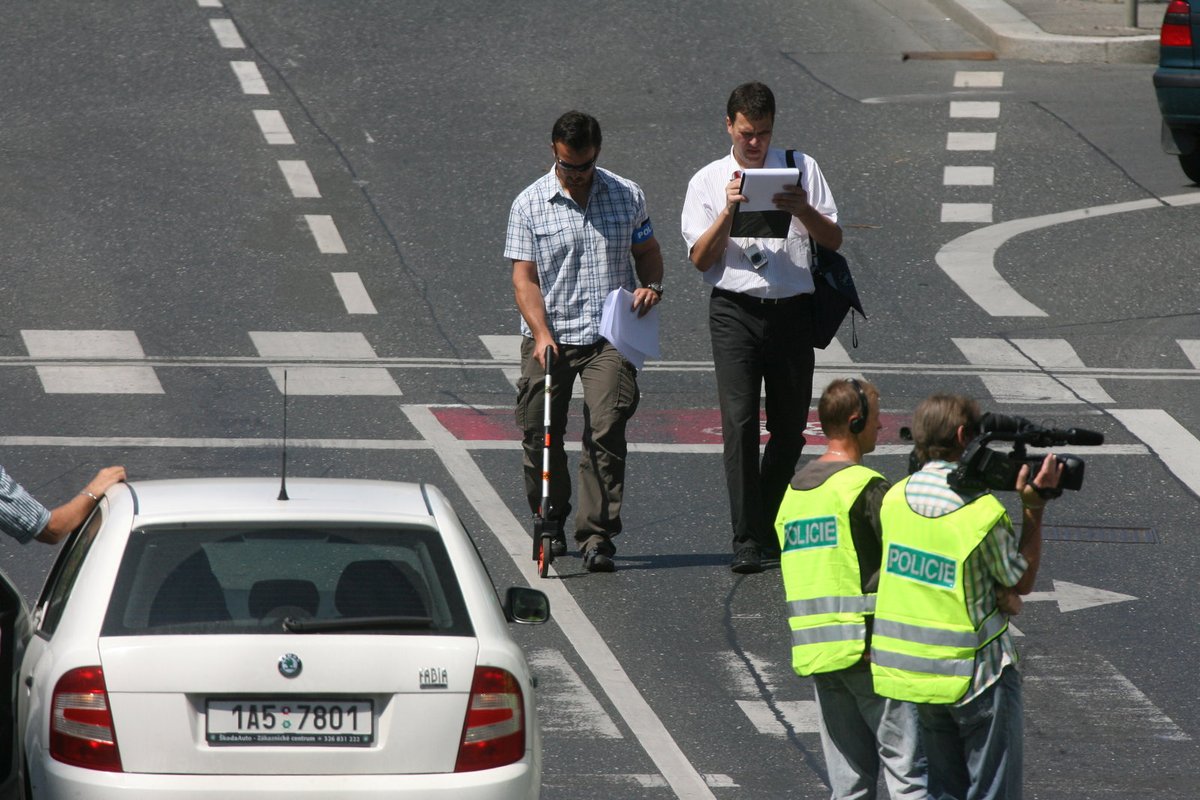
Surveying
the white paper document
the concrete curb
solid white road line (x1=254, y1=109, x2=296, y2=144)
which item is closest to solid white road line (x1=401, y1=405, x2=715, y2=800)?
the white paper document

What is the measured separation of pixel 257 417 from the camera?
12242 millimetres

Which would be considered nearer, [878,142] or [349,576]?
[349,576]

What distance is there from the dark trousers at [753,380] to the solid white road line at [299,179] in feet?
24.9

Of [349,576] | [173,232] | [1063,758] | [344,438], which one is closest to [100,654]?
[349,576]

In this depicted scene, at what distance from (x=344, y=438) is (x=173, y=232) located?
4.55 metres

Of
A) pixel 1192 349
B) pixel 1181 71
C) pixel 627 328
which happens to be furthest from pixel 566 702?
pixel 1181 71

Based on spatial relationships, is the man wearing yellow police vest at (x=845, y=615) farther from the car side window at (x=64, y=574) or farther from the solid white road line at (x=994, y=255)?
the solid white road line at (x=994, y=255)

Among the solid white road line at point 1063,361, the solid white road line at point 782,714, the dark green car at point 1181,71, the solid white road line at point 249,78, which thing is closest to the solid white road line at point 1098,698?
the solid white road line at point 782,714

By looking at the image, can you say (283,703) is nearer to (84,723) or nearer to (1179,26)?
(84,723)

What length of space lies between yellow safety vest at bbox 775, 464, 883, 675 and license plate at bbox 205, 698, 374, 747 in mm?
1355

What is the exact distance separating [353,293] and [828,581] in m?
9.18

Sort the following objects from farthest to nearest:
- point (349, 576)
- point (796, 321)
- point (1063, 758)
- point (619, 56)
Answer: point (619, 56)
point (796, 321)
point (1063, 758)
point (349, 576)

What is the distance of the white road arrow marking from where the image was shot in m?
9.34

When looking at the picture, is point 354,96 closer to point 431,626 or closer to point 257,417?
point 257,417
